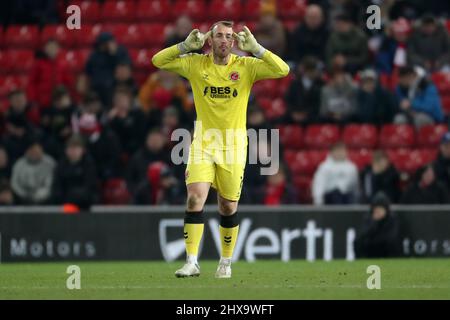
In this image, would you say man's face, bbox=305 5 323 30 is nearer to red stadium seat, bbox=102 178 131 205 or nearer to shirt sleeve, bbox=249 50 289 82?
red stadium seat, bbox=102 178 131 205

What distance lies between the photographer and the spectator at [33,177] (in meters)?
19.6

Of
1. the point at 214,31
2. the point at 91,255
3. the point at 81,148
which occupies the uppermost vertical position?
the point at 214,31

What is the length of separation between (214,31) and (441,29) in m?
9.47

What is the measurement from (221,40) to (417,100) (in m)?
8.39

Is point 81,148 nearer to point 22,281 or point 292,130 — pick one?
point 292,130

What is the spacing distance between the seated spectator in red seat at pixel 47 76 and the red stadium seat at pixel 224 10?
273 centimetres

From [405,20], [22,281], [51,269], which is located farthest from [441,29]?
[22,281]

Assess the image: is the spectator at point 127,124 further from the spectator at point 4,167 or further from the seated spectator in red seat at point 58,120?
the spectator at point 4,167

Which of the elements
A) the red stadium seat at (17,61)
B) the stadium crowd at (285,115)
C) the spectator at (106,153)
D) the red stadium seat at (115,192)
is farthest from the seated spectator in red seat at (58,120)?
the red stadium seat at (17,61)

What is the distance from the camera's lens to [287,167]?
1923 cm

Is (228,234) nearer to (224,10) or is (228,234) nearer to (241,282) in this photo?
(241,282)

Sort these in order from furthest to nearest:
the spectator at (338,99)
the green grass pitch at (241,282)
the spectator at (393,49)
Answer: the spectator at (393,49)
the spectator at (338,99)
the green grass pitch at (241,282)

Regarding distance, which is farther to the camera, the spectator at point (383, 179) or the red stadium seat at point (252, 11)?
the red stadium seat at point (252, 11)

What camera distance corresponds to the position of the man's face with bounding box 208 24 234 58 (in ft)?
40.8
